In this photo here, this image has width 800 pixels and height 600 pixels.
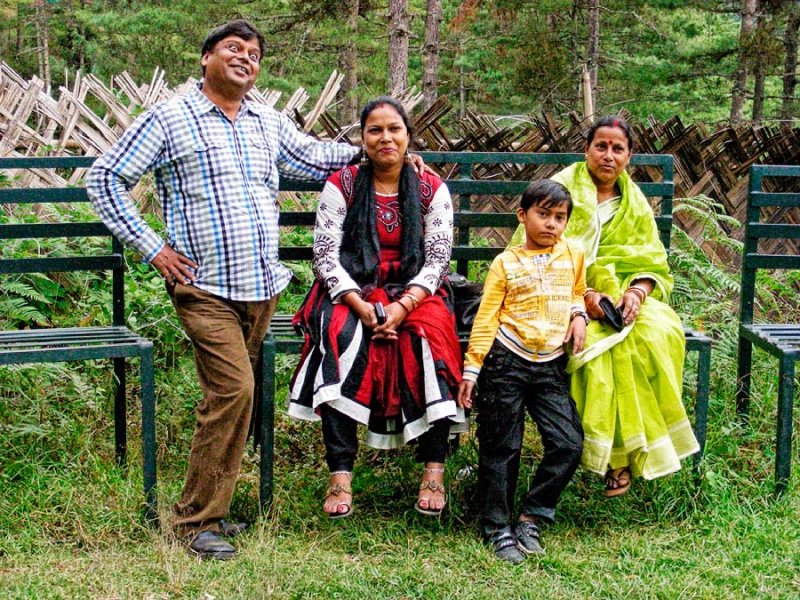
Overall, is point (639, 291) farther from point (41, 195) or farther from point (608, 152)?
point (41, 195)

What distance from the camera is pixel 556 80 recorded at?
18.2 metres

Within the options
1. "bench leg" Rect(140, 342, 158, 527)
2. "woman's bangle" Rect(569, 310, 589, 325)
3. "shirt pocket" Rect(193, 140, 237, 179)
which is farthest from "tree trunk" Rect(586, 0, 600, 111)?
"bench leg" Rect(140, 342, 158, 527)

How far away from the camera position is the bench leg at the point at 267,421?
12.9 ft

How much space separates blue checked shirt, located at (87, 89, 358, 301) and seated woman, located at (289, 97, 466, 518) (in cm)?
31

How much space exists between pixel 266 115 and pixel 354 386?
3.97ft

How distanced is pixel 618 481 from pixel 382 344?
1138mm

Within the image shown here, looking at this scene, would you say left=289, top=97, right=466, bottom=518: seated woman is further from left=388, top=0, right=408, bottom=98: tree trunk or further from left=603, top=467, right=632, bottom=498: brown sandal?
left=388, top=0, right=408, bottom=98: tree trunk

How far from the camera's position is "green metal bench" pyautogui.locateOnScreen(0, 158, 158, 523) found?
12.3 feet

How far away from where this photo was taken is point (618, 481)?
3912mm

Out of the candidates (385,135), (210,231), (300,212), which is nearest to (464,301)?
(385,135)

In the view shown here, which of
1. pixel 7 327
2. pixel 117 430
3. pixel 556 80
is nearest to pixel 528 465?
pixel 117 430

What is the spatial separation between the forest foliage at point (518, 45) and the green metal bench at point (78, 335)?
511 inches

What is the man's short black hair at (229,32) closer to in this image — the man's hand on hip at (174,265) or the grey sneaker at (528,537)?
the man's hand on hip at (174,265)

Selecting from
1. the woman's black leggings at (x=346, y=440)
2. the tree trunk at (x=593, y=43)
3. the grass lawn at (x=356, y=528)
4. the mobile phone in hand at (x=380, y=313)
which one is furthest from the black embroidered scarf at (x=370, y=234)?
the tree trunk at (x=593, y=43)
